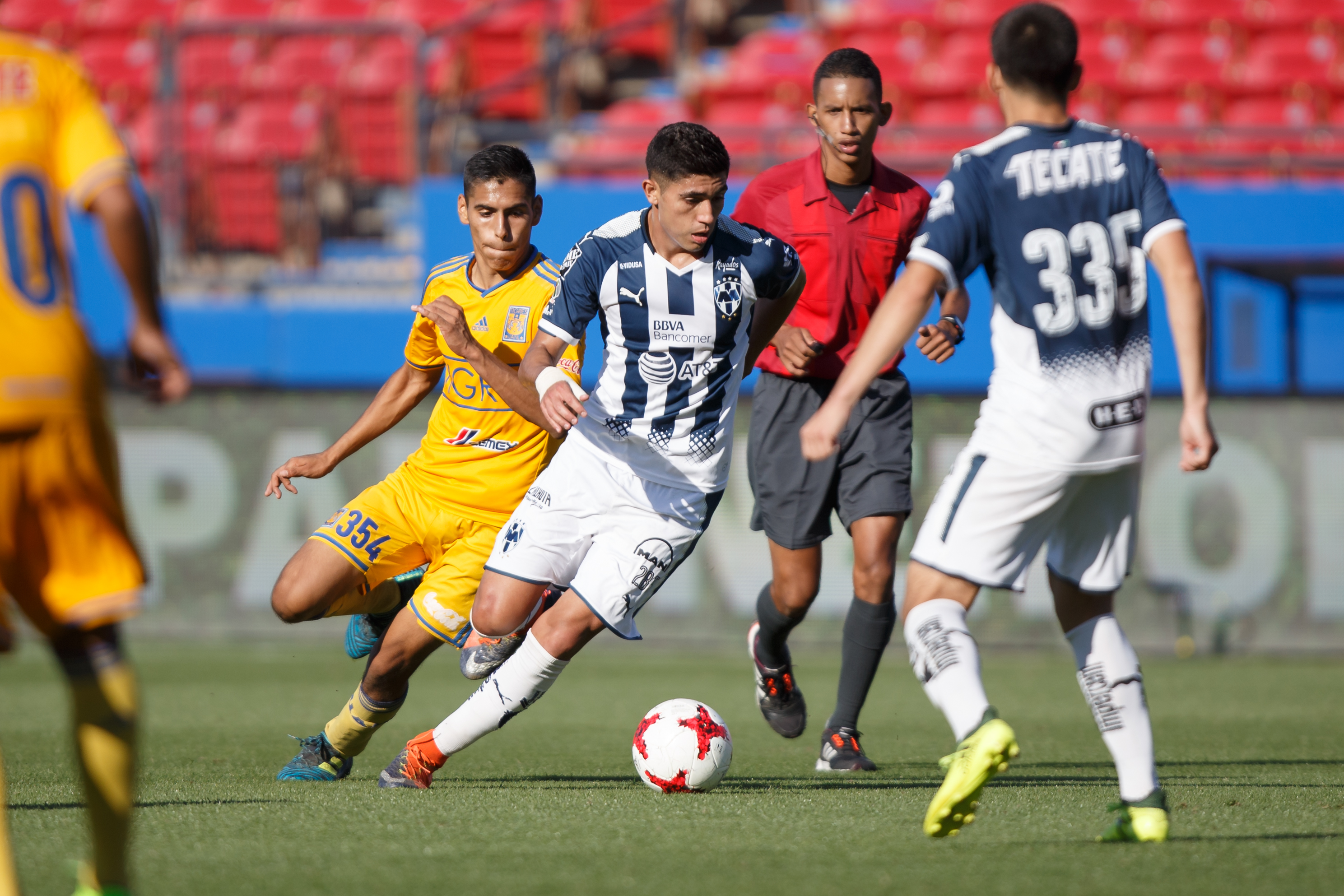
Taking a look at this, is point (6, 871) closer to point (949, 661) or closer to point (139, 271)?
point (139, 271)

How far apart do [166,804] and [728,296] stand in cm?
245

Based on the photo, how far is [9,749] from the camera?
648 cm

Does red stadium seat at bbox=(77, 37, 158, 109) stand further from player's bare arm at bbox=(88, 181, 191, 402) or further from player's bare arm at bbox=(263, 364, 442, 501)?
player's bare arm at bbox=(88, 181, 191, 402)

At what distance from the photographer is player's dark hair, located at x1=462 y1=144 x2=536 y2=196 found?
5.43 m

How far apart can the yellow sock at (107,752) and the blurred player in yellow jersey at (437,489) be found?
215cm

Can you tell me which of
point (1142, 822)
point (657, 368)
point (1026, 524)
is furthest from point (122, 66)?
point (1142, 822)

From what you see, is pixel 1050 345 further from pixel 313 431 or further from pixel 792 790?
pixel 313 431

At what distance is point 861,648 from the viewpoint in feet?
20.1

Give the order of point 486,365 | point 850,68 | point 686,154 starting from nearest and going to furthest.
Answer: point 686,154
point 486,365
point 850,68

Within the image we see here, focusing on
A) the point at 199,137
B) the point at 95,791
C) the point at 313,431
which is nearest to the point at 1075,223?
the point at 95,791

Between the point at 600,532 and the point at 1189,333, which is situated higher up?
the point at 1189,333

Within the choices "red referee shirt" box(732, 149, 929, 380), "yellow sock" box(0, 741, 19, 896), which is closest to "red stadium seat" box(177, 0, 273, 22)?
"red referee shirt" box(732, 149, 929, 380)

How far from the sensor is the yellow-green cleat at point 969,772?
3641 mm

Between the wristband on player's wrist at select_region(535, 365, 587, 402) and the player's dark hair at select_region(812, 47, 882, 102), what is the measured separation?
183 cm
